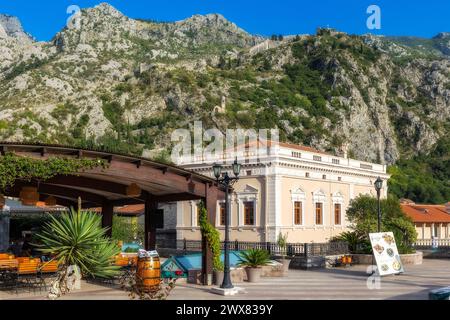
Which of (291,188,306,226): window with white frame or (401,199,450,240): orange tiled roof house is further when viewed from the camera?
(401,199,450,240): orange tiled roof house

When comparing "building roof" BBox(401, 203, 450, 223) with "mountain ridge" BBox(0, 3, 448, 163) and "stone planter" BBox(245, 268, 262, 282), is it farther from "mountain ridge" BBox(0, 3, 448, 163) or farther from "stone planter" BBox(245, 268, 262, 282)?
"mountain ridge" BBox(0, 3, 448, 163)

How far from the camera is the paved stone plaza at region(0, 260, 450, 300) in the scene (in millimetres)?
14484

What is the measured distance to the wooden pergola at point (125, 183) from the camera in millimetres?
14570

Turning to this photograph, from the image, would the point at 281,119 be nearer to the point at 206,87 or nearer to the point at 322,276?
the point at 206,87

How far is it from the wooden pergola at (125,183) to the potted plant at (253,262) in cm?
191

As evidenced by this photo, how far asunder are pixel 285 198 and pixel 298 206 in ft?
5.27

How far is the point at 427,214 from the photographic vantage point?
Result: 1969 inches

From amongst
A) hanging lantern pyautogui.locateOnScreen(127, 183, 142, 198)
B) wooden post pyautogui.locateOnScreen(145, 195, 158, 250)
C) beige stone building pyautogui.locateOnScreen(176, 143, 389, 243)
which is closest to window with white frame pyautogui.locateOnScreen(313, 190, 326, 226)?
beige stone building pyautogui.locateOnScreen(176, 143, 389, 243)

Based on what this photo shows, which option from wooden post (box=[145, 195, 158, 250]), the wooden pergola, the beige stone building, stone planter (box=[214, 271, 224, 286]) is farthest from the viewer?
the beige stone building

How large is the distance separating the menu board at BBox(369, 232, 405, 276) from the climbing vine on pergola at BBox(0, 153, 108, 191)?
1086cm

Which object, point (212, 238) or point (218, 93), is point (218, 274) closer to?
point (212, 238)

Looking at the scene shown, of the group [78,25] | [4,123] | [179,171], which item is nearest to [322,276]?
[179,171]

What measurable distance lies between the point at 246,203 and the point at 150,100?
3028 inches

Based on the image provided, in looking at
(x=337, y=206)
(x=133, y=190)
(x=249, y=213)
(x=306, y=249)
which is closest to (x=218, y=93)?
(x=337, y=206)
